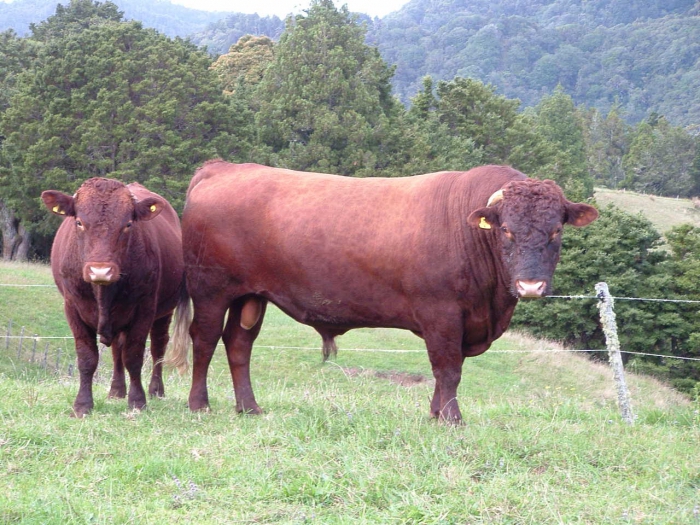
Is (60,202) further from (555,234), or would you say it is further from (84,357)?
(555,234)

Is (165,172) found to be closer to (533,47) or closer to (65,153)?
(65,153)

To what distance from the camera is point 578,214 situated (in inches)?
238

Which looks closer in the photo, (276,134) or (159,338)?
(159,338)

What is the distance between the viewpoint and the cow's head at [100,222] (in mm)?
6328

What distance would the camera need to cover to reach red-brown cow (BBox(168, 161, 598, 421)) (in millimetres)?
5922

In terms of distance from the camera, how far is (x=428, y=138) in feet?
128

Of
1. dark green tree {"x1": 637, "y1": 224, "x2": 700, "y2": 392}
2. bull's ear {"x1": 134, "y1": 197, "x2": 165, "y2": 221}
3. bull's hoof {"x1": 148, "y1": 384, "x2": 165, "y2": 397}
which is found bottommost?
dark green tree {"x1": 637, "y1": 224, "x2": 700, "y2": 392}

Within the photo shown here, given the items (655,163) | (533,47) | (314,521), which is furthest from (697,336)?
(533,47)

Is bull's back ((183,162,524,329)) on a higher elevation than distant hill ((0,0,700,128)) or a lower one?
lower

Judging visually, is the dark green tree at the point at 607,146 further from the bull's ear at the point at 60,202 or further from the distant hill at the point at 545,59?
the bull's ear at the point at 60,202

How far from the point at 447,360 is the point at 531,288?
1.00 m

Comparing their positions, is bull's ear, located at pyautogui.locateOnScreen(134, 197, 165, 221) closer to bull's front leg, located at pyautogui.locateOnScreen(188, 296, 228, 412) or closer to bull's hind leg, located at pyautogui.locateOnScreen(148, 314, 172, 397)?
bull's front leg, located at pyautogui.locateOnScreen(188, 296, 228, 412)

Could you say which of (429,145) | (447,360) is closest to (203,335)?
(447,360)

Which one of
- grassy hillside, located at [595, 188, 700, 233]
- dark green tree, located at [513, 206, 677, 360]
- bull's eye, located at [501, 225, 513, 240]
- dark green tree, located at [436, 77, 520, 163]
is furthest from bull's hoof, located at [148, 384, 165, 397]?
grassy hillside, located at [595, 188, 700, 233]
